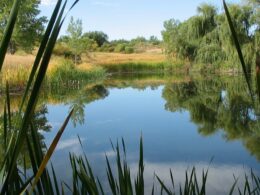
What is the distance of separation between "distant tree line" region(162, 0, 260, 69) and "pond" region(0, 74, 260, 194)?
879cm

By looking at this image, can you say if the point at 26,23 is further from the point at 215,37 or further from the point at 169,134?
the point at 169,134

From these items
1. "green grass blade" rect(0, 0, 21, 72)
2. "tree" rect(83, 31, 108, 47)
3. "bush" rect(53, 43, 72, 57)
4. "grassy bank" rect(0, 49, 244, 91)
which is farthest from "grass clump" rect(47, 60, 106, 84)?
"tree" rect(83, 31, 108, 47)

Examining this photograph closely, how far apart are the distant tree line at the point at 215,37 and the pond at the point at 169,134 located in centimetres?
879

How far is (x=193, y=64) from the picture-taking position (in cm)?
2456

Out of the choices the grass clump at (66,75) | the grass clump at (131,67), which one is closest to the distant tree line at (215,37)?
the grass clump at (131,67)

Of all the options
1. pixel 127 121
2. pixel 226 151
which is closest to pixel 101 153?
pixel 226 151

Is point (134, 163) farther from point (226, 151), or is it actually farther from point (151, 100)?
point (151, 100)

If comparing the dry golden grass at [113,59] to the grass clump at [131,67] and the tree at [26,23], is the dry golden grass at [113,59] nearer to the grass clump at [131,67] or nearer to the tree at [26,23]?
the grass clump at [131,67]

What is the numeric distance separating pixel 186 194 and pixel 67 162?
11.3ft

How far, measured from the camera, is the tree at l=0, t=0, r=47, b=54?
64.0ft

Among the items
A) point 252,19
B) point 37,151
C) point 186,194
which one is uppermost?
point 252,19

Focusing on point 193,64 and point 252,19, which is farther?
point 193,64

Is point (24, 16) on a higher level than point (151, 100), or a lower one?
higher

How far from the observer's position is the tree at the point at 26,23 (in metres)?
19.5
